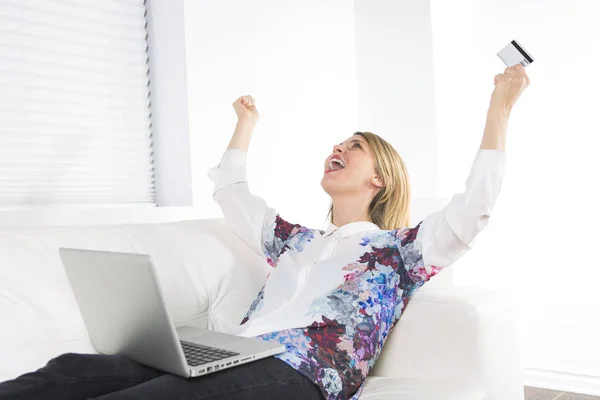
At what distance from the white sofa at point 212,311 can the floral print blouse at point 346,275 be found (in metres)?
0.07

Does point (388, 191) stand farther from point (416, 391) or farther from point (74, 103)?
point (74, 103)

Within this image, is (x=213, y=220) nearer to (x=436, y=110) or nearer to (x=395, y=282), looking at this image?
(x=395, y=282)

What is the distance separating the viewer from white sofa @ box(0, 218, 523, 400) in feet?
4.83

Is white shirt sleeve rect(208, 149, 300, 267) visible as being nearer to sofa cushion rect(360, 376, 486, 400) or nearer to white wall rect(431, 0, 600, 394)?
sofa cushion rect(360, 376, 486, 400)

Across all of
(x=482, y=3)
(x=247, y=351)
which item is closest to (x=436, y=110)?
(x=482, y=3)

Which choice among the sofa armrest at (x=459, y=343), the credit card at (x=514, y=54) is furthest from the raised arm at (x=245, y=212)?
the credit card at (x=514, y=54)

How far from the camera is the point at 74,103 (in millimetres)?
2385

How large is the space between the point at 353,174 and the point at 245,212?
34cm

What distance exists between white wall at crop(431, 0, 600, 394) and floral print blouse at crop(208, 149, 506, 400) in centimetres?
136

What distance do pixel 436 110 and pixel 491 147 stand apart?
1.55 metres

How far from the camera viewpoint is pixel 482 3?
125 inches

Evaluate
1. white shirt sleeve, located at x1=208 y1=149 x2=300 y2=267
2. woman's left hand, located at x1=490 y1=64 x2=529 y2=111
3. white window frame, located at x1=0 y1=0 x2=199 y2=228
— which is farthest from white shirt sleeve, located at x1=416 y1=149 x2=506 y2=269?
white window frame, located at x1=0 y1=0 x2=199 y2=228

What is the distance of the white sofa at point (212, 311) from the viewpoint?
4.83 feet

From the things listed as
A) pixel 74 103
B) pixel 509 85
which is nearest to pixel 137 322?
pixel 509 85
